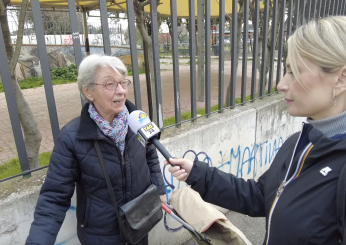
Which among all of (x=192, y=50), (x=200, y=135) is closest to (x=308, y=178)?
(x=200, y=135)

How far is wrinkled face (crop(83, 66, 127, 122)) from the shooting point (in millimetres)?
1792

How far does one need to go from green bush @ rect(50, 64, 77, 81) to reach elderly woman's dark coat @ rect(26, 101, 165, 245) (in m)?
12.0

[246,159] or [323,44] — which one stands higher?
[323,44]

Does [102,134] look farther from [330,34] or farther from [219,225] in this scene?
[330,34]

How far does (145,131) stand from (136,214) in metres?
0.65

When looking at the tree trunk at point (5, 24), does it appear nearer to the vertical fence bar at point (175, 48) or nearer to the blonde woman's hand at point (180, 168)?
the vertical fence bar at point (175, 48)

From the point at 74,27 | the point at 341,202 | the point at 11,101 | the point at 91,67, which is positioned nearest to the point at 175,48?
the point at 74,27

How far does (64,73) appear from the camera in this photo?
13.8 meters

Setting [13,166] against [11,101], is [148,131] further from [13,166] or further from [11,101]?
[13,166]

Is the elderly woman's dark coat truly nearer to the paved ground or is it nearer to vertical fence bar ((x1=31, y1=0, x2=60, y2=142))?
vertical fence bar ((x1=31, y1=0, x2=60, y2=142))

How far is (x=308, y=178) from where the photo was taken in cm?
120

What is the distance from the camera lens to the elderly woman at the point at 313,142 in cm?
112

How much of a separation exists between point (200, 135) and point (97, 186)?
4.39 feet

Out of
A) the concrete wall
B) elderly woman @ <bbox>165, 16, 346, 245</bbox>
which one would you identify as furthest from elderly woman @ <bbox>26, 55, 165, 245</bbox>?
elderly woman @ <bbox>165, 16, 346, 245</bbox>
